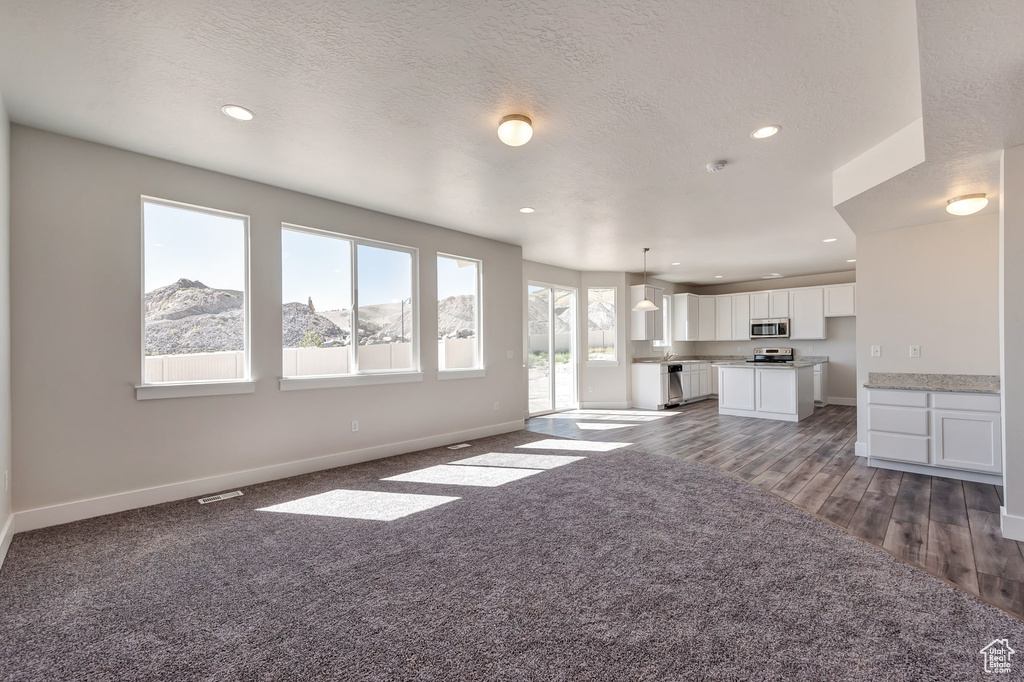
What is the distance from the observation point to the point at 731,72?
2398mm

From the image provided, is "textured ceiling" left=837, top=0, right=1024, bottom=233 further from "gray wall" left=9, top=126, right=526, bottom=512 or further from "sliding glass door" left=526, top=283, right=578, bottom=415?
"sliding glass door" left=526, top=283, right=578, bottom=415

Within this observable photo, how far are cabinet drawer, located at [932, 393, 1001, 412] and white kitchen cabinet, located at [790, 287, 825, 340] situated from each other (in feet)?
17.5

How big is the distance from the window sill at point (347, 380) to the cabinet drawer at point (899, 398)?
15.5 ft

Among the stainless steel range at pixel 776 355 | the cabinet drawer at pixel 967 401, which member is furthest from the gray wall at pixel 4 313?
the stainless steel range at pixel 776 355

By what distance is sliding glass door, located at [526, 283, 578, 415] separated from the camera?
7.93 metres

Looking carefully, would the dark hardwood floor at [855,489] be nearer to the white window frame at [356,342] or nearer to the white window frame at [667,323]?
the white window frame at [356,342]

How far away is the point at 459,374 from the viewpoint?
569cm

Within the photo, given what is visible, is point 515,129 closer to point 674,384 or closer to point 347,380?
point 347,380

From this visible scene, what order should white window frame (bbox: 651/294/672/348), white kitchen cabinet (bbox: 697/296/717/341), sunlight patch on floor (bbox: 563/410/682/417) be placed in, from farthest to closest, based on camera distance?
white kitchen cabinet (bbox: 697/296/717/341) → white window frame (bbox: 651/294/672/348) → sunlight patch on floor (bbox: 563/410/682/417)

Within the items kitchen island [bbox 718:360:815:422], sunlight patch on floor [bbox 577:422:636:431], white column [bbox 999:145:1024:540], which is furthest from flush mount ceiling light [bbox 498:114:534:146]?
kitchen island [bbox 718:360:815:422]

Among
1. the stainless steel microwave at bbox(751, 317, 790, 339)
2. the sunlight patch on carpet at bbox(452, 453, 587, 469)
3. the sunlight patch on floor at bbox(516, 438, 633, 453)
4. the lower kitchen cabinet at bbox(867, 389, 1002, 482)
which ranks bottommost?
the sunlight patch on floor at bbox(516, 438, 633, 453)

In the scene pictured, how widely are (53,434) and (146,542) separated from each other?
3.59 ft

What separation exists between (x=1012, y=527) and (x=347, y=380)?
522 cm

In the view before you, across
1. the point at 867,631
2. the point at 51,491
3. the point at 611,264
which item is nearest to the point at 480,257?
the point at 611,264
